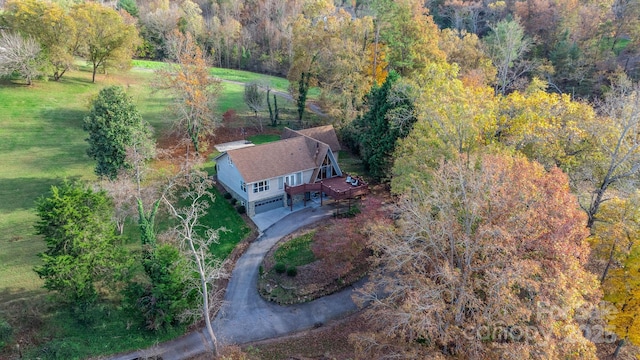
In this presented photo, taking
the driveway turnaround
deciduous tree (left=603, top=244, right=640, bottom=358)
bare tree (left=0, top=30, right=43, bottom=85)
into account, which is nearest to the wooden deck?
the driveway turnaround

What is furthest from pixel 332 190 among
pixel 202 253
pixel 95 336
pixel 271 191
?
pixel 95 336

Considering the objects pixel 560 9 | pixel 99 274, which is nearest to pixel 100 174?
pixel 99 274

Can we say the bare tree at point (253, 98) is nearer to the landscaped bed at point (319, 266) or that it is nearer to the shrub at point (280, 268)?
the landscaped bed at point (319, 266)

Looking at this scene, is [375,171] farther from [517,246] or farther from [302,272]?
[517,246]

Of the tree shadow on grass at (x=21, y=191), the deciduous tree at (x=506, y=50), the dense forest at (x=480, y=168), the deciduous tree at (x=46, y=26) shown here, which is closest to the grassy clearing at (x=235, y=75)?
the dense forest at (x=480, y=168)

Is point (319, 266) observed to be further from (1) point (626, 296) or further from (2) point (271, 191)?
(1) point (626, 296)

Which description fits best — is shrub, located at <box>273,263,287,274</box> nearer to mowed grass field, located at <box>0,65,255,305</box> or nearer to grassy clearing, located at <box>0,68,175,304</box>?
mowed grass field, located at <box>0,65,255,305</box>

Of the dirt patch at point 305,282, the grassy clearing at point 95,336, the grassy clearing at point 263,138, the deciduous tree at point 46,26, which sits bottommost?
the grassy clearing at point 95,336
